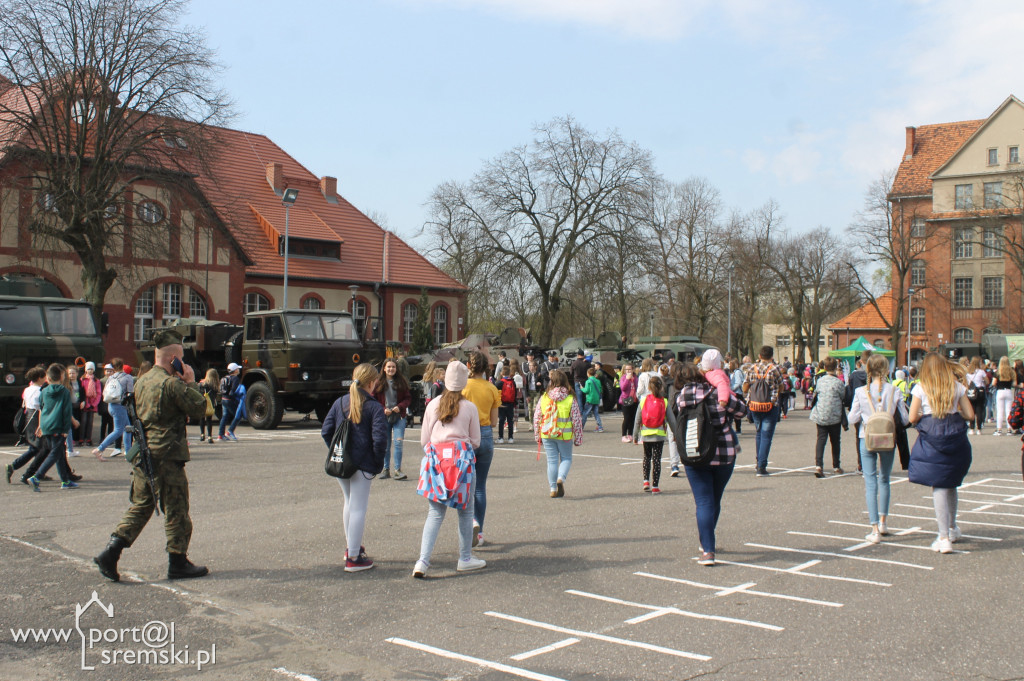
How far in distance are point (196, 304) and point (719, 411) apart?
35.0 metres

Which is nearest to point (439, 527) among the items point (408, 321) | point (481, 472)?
point (481, 472)

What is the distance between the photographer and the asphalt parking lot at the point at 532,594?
16.3ft

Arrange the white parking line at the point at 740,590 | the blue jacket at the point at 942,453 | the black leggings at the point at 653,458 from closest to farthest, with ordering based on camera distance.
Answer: the white parking line at the point at 740,590 → the blue jacket at the point at 942,453 → the black leggings at the point at 653,458

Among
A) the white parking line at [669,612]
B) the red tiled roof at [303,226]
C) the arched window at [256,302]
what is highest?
the red tiled roof at [303,226]

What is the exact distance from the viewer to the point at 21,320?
19.6 metres

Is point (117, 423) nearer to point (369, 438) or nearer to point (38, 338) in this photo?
point (38, 338)

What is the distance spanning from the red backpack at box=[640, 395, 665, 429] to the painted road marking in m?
6.40

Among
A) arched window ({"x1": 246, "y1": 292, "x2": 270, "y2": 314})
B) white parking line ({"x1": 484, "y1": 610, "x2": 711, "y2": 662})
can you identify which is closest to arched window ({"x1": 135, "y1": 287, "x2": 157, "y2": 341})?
arched window ({"x1": 246, "y1": 292, "x2": 270, "y2": 314})

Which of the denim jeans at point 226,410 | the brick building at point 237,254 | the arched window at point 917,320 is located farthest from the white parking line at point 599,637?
the arched window at point 917,320

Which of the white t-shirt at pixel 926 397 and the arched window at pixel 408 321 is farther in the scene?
the arched window at pixel 408 321

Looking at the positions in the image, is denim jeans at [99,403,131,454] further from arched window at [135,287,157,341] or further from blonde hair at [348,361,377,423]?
arched window at [135,287,157,341]

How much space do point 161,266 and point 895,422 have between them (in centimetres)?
3060

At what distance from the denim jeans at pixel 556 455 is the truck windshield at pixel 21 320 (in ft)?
44.4

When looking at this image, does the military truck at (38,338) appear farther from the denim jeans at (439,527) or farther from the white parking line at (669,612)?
the white parking line at (669,612)
